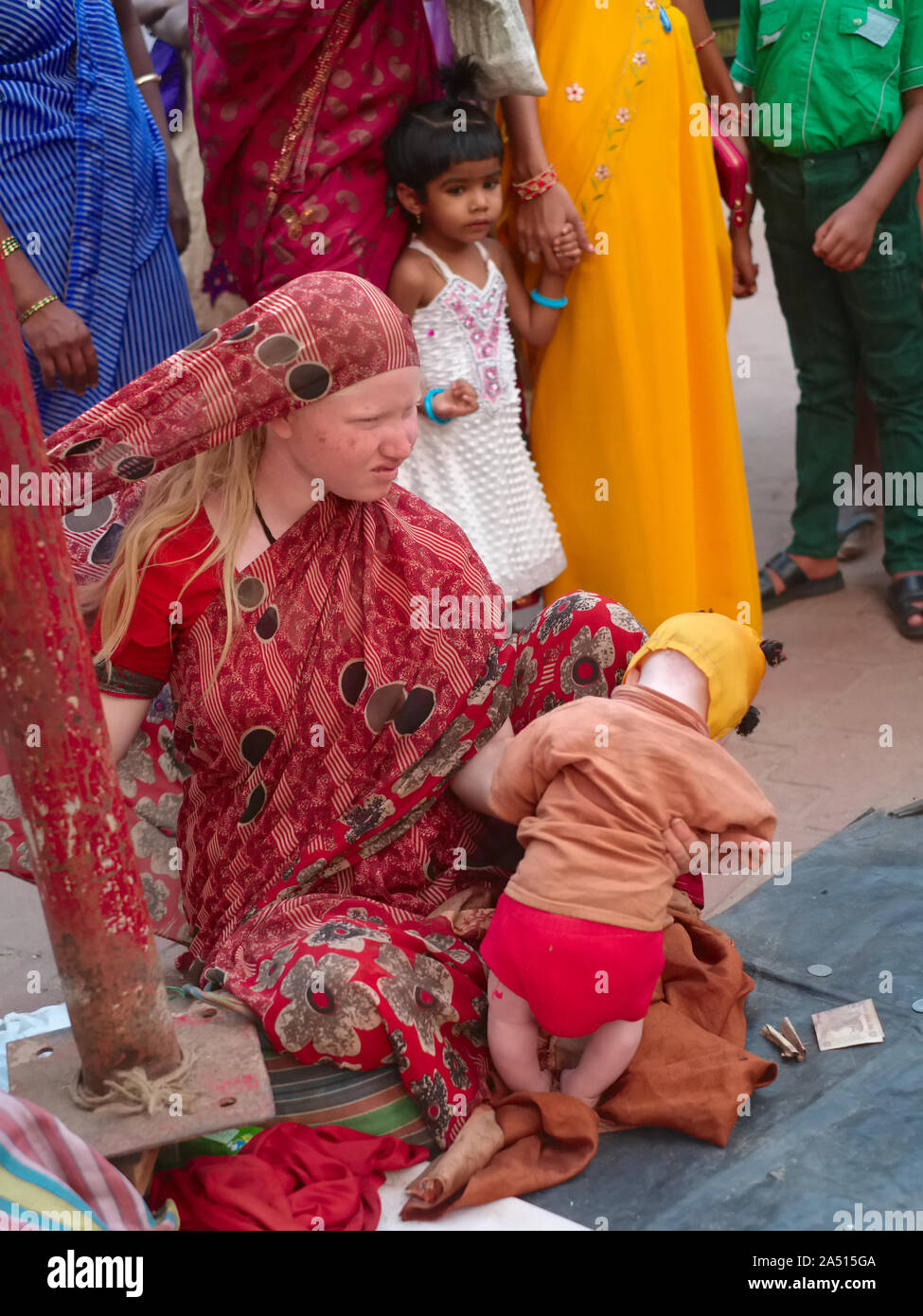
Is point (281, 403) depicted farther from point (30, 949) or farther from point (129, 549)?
point (30, 949)

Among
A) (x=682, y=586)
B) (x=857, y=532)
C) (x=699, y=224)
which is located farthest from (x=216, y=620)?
(x=857, y=532)

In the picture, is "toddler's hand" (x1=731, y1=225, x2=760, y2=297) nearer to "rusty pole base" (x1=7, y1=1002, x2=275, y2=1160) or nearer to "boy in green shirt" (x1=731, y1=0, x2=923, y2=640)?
"boy in green shirt" (x1=731, y1=0, x2=923, y2=640)

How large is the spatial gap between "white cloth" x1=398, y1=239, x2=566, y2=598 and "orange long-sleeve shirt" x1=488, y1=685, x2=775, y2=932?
1.45m

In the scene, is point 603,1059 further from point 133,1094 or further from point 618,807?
point 133,1094

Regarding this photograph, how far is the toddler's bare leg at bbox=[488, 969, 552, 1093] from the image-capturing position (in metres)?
2.16

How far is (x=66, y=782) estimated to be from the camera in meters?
1.84

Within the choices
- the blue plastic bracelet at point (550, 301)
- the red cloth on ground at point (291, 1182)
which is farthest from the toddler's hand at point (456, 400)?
the red cloth on ground at point (291, 1182)

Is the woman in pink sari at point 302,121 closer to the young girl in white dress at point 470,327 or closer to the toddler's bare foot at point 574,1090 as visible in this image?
the young girl in white dress at point 470,327

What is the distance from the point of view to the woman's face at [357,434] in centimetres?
226

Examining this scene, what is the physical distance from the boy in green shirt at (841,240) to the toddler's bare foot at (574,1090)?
2.37m

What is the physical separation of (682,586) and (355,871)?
157cm

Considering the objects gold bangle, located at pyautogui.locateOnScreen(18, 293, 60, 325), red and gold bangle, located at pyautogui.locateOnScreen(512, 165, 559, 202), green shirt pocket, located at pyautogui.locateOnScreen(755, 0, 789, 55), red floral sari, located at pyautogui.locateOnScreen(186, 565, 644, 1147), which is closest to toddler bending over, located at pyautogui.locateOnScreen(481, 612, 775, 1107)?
red floral sari, located at pyautogui.locateOnScreen(186, 565, 644, 1147)

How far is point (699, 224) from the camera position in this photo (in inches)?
146

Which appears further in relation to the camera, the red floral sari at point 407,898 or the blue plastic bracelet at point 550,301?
the blue plastic bracelet at point 550,301
